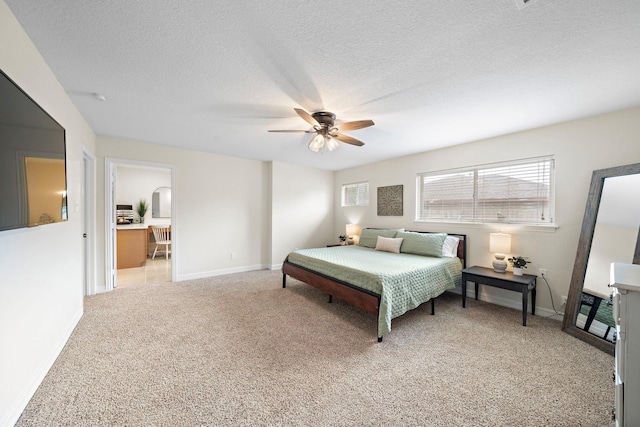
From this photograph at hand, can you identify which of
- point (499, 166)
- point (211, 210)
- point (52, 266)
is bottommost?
point (52, 266)

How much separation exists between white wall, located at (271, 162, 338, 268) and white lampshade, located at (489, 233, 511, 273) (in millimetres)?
3488

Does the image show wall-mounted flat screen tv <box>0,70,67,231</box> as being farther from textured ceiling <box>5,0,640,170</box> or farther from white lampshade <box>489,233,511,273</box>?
white lampshade <box>489,233,511,273</box>

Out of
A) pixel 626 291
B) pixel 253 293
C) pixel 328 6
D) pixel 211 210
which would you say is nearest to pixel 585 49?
pixel 626 291

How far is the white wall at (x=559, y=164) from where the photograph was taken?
2533 millimetres

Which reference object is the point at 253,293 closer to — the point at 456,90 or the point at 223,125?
the point at 223,125

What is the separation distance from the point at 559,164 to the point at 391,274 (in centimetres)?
249

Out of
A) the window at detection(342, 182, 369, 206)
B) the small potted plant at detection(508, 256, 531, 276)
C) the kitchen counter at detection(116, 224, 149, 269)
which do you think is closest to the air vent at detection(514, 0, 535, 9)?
the small potted plant at detection(508, 256, 531, 276)

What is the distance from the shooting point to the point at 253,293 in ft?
12.0

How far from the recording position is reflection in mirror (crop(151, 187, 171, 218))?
660cm

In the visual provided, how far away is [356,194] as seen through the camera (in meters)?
5.75

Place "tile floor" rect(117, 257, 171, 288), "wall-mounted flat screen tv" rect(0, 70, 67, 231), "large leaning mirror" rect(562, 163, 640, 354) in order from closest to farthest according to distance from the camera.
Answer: "wall-mounted flat screen tv" rect(0, 70, 67, 231), "large leaning mirror" rect(562, 163, 640, 354), "tile floor" rect(117, 257, 171, 288)

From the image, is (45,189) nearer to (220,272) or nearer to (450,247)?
(220,272)

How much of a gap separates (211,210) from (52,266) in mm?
2661

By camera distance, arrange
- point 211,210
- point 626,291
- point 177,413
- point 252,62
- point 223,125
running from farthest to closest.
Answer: point 211,210
point 223,125
point 252,62
point 177,413
point 626,291
